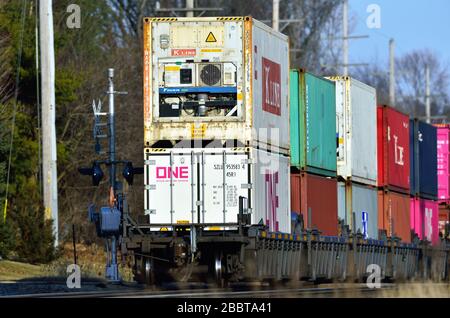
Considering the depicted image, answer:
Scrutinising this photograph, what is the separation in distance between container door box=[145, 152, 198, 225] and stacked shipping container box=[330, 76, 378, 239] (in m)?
6.64

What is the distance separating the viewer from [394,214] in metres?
31.6

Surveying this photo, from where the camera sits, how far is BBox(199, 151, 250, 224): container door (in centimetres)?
2247

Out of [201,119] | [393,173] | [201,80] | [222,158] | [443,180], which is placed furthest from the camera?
[443,180]

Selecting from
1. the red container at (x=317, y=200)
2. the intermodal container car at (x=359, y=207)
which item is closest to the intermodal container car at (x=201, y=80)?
the red container at (x=317, y=200)

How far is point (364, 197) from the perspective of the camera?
1166 inches

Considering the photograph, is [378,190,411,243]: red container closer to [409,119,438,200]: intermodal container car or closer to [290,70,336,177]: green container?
[409,119,438,200]: intermodal container car

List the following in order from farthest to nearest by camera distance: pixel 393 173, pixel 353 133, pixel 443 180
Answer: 1. pixel 443 180
2. pixel 393 173
3. pixel 353 133

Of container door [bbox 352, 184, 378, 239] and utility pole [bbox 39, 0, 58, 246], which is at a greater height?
utility pole [bbox 39, 0, 58, 246]

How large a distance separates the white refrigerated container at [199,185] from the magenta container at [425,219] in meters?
11.3

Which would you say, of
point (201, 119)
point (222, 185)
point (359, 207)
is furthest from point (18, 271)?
point (201, 119)

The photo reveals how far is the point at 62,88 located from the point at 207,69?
18982 millimetres

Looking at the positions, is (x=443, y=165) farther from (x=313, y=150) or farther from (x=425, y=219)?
(x=313, y=150)

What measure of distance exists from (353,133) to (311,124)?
2.59 metres

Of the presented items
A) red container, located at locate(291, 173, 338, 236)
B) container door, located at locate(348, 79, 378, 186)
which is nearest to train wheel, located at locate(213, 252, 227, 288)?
red container, located at locate(291, 173, 338, 236)
